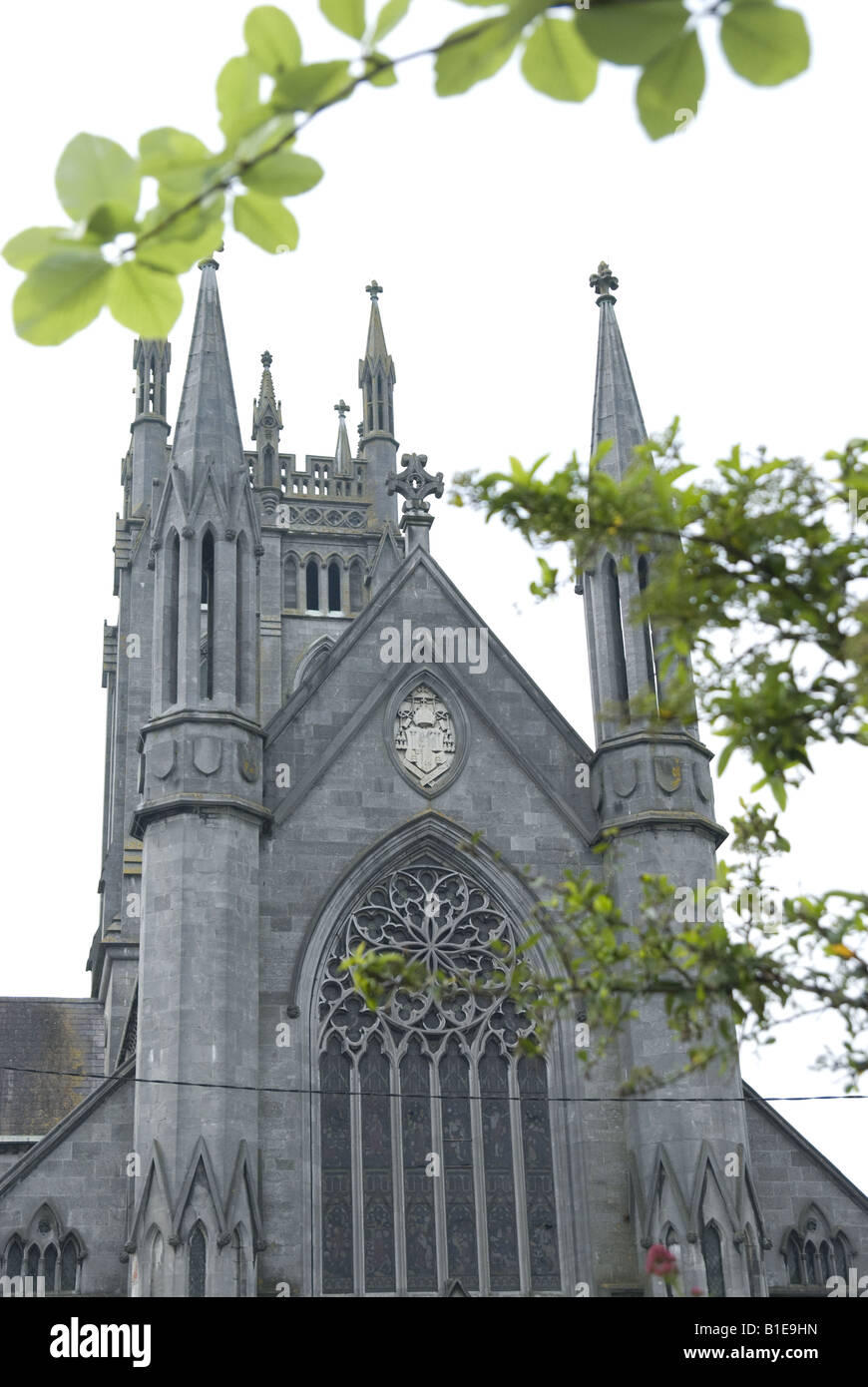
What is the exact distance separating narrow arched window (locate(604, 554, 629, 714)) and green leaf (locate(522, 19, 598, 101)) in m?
21.4

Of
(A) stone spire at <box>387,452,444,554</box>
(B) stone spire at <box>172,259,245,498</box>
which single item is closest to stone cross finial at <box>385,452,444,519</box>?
(A) stone spire at <box>387,452,444,554</box>

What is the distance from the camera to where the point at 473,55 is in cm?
253

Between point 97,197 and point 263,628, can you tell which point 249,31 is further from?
point 263,628

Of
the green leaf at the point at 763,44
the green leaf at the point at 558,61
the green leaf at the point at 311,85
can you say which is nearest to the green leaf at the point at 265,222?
the green leaf at the point at 311,85

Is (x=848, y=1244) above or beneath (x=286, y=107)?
above

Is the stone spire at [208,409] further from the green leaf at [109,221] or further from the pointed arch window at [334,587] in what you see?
the pointed arch window at [334,587]

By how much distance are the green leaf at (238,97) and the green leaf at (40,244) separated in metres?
0.29

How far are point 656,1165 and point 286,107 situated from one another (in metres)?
19.8

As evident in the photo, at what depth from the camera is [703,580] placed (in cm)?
671

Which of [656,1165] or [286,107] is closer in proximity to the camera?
[286,107]

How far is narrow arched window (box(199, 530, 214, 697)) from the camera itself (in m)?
23.2

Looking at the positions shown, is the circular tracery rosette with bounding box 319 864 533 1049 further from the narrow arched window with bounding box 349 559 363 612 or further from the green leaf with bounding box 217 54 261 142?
the narrow arched window with bounding box 349 559 363 612

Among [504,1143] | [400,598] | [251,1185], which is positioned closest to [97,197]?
[251,1185]
